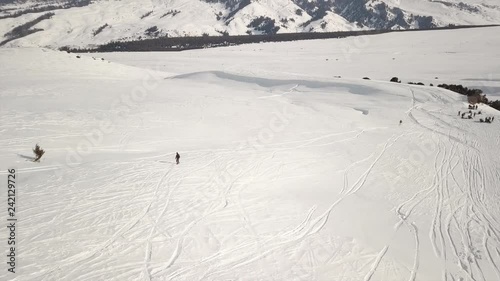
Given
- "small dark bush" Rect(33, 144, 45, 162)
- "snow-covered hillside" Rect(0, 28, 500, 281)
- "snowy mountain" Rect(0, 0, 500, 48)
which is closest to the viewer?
"snow-covered hillside" Rect(0, 28, 500, 281)

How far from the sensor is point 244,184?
12.8 m

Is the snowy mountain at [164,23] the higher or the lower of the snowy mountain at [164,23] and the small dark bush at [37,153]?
the higher

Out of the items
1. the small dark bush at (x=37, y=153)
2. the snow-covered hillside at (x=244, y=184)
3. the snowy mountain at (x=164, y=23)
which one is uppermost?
the snowy mountain at (x=164, y=23)

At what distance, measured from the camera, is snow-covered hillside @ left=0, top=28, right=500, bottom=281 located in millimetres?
8148

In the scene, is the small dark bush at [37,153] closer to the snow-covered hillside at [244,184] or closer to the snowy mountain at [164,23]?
the snow-covered hillside at [244,184]

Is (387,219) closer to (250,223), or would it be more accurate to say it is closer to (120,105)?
(250,223)

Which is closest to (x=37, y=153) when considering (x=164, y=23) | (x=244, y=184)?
(x=244, y=184)

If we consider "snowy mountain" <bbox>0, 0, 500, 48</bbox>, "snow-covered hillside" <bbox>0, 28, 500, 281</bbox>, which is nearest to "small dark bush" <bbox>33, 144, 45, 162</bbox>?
"snow-covered hillside" <bbox>0, 28, 500, 281</bbox>

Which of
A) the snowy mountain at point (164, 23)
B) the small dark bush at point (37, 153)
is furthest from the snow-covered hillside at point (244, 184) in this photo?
the snowy mountain at point (164, 23)

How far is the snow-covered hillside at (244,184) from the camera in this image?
26.7 feet

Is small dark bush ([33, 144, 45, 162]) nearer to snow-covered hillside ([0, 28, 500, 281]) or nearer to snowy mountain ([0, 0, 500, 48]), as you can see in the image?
snow-covered hillside ([0, 28, 500, 281])

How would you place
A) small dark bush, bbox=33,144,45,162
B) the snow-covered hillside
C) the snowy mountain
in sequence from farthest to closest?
the snowy mountain, small dark bush, bbox=33,144,45,162, the snow-covered hillside

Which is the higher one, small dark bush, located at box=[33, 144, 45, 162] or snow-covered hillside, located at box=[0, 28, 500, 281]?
small dark bush, located at box=[33, 144, 45, 162]

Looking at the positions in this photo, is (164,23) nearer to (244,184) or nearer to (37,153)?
(37,153)
